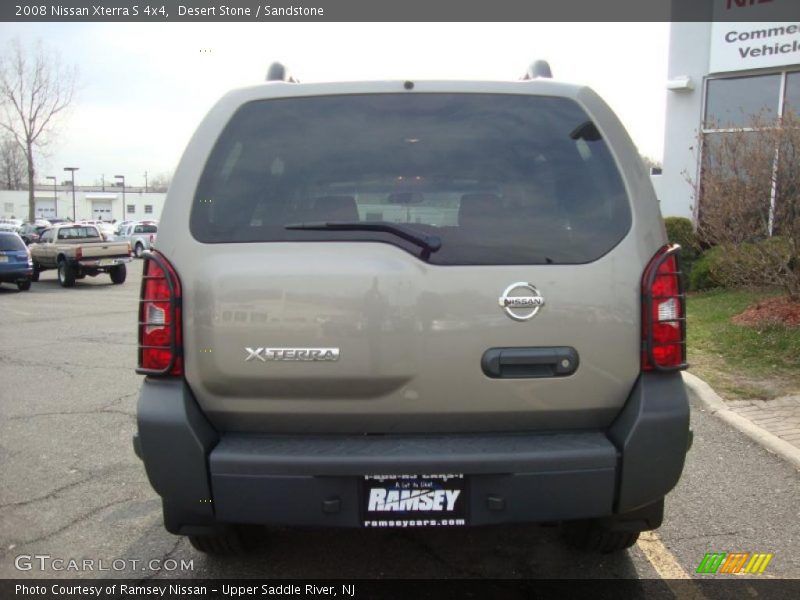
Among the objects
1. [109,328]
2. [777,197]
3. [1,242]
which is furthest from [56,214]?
[777,197]

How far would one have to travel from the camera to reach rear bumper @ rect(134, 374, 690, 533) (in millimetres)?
2201

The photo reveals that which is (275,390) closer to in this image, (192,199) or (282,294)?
(282,294)

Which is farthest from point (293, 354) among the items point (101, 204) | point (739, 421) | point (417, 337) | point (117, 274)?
point (101, 204)

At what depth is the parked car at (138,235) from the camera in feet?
107

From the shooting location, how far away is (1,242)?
1675 cm

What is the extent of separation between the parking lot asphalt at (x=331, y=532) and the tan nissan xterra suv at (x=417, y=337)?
74 centimetres

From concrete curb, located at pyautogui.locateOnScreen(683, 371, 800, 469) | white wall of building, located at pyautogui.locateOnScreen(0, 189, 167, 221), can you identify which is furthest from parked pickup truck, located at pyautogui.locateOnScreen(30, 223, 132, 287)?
white wall of building, located at pyautogui.locateOnScreen(0, 189, 167, 221)

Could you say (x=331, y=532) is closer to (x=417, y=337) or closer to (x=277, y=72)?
(x=417, y=337)

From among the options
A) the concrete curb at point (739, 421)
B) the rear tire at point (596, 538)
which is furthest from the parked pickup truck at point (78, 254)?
the rear tire at point (596, 538)

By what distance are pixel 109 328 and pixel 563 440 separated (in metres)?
10.1

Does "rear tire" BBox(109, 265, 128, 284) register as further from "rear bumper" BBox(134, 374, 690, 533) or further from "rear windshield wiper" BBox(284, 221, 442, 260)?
"rear windshield wiper" BBox(284, 221, 442, 260)

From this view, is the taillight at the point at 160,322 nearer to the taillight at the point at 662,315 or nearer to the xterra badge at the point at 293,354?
the xterra badge at the point at 293,354

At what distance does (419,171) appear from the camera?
2.44 m

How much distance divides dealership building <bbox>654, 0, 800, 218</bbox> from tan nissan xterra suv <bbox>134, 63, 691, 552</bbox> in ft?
31.6
